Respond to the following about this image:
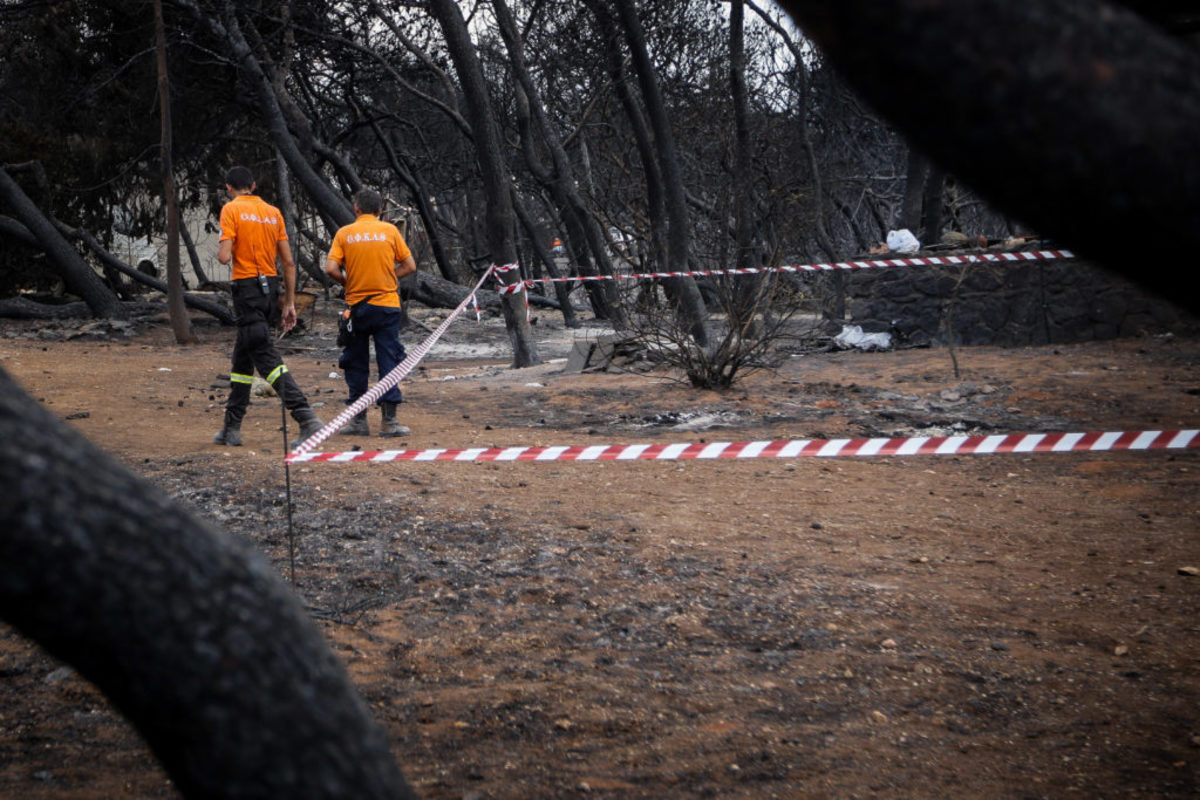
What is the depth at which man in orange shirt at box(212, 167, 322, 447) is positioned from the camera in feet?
26.0

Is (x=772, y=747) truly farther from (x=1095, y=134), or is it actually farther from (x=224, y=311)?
(x=224, y=311)

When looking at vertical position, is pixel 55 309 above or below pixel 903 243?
below

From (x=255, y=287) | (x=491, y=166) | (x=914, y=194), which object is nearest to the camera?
(x=255, y=287)

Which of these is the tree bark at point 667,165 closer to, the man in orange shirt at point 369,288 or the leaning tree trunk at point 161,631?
the man in orange shirt at point 369,288

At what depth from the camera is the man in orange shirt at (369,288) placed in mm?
8719

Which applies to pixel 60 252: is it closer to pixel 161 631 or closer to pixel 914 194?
pixel 914 194

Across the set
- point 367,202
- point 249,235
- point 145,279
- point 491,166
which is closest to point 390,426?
point 367,202

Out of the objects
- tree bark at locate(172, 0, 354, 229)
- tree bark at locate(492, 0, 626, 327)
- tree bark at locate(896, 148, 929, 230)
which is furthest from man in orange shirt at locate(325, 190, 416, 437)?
tree bark at locate(896, 148, 929, 230)

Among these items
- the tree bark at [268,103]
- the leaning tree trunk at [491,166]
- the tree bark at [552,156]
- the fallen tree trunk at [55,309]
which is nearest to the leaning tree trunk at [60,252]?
the fallen tree trunk at [55,309]

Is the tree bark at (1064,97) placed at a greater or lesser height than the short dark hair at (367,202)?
lesser

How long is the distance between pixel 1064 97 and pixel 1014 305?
42.9 feet

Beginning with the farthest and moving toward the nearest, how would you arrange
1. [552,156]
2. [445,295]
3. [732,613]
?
1. [445,295]
2. [552,156]
3. [732,613]

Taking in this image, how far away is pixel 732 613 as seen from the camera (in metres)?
4.77

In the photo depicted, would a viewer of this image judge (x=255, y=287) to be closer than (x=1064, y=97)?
No
